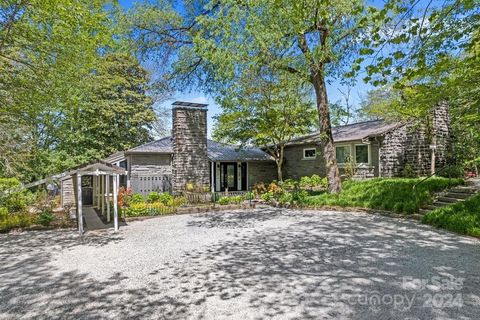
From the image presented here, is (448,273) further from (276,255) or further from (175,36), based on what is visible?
(175,36)

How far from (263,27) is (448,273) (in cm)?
853

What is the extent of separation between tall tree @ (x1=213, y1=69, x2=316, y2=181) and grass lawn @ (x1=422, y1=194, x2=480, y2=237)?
29.6ft

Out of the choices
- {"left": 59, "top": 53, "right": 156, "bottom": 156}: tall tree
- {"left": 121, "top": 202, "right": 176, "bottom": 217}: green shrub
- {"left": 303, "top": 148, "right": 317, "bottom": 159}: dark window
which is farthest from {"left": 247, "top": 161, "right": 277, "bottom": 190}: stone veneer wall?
{"left": 59, "top": 53, "right": 156, "bottom": 156}: tall tree

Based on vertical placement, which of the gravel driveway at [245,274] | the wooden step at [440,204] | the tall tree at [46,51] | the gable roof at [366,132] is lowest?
the gravel driveway at [245,274]

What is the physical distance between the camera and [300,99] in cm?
1683

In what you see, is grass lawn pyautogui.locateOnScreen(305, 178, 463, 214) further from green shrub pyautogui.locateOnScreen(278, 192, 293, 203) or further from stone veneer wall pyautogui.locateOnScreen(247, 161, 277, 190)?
stone veneer wall pyautogui.locateOnScreen(247, 161, 277, 190)

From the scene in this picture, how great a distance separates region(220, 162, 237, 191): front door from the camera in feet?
64.5

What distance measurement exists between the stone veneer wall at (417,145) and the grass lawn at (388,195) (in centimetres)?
364

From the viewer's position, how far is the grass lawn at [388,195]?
10414mm

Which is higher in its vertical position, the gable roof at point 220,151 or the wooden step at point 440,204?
the gable roof at point 220,151

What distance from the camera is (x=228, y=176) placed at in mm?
19859

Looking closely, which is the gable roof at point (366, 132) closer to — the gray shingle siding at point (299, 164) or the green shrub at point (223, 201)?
the gray shingle siding at point (299, 164)

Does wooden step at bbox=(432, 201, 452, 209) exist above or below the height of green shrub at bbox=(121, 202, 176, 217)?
above

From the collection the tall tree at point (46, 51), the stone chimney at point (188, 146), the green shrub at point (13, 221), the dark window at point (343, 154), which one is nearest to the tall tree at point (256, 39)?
the stone chimney at point (188, 146)
